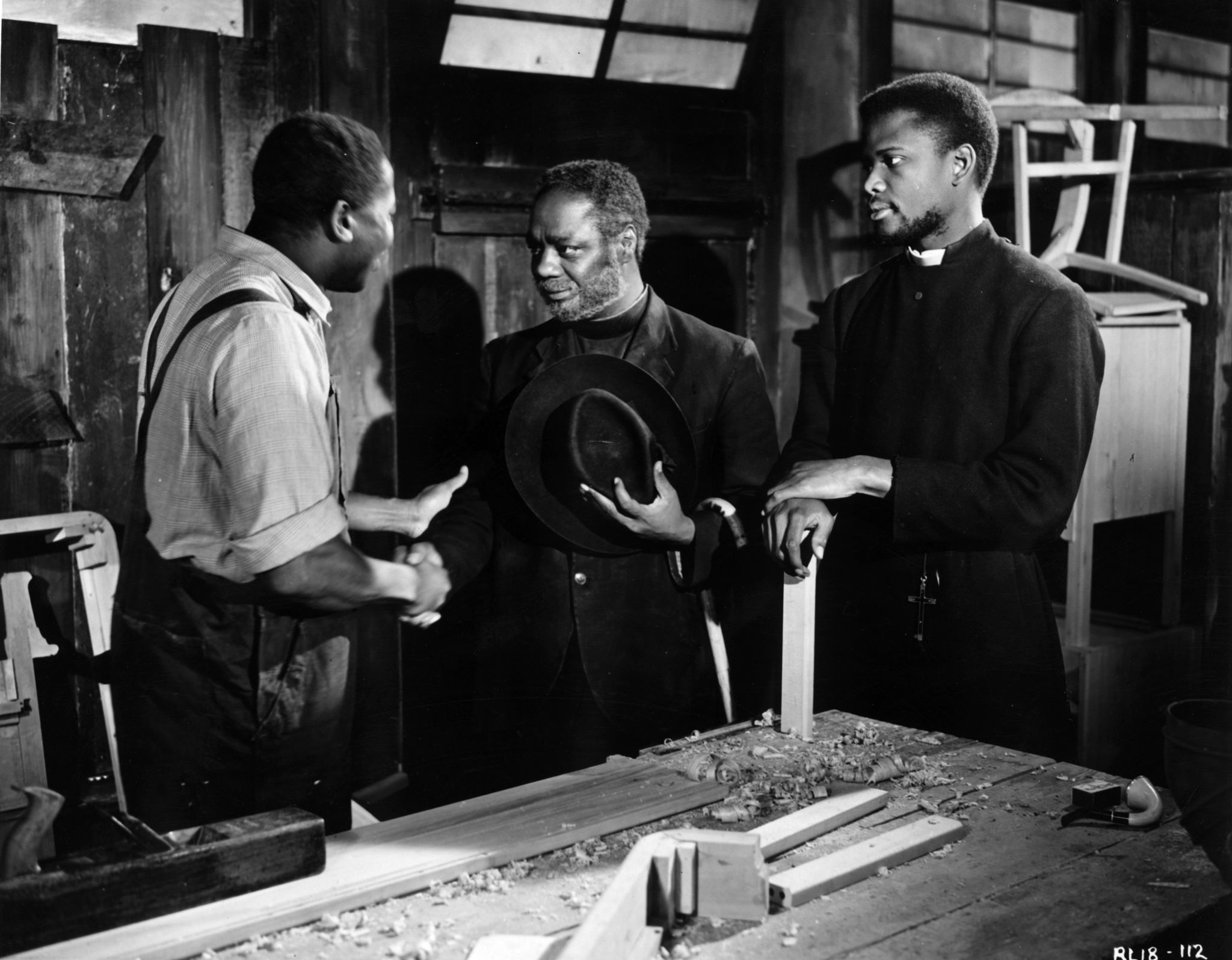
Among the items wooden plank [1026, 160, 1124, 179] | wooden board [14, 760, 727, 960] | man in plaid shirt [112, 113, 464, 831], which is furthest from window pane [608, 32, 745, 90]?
wooden board [14, 760, 727, 960]

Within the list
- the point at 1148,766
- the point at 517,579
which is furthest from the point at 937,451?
the point at 1148,766

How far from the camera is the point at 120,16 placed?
9.89 feet

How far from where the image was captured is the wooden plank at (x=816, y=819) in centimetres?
178

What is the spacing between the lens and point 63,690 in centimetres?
306

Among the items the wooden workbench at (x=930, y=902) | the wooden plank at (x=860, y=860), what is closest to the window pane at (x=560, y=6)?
the wooden workbench at (x=930, y=902)

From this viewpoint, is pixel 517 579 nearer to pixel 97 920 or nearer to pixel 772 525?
pixel 772 525

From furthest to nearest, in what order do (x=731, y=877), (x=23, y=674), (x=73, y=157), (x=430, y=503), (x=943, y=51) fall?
(x=943, y=51) → (x=430, y=503) → (x=73, y=157) → (x=23, y=674) → (x=731, y=877)

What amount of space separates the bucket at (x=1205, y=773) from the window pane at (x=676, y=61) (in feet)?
8.89

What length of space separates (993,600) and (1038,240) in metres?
1.77

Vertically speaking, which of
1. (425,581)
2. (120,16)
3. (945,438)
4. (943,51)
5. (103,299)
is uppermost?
(943,51)

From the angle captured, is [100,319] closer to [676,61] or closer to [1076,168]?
[676,61]

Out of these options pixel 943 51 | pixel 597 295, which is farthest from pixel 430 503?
pixel 943 51

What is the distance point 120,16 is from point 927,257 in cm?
212

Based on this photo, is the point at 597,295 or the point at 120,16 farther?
the point at 597,295
